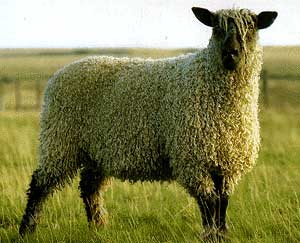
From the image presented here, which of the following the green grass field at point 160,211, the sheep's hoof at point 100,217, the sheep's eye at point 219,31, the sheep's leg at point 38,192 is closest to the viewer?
the sheep's eye at point 219,31

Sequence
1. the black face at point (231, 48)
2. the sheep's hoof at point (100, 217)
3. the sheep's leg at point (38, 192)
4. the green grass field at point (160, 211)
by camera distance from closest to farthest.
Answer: the black face at point (231, 48) < the green grass field at point (160, 211) < the sheep's leg at point (38, 192) < the sheep's hoof at point (100, 217)

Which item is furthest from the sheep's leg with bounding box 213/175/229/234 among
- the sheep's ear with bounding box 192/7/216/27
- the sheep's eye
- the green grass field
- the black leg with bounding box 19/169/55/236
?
the black leg with bounding box 19/169/55/236

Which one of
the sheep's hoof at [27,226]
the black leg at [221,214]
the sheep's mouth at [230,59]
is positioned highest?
the sheep's mouth at [230,59]

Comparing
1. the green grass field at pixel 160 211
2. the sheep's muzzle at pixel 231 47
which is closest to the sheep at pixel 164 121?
the sheep's muzzle at pixel 231 47

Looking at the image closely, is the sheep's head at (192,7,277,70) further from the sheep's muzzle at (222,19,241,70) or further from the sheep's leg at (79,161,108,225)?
the sheep's leg at (79,161,108,225)

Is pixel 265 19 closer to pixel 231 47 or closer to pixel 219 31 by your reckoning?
pixel 219 31

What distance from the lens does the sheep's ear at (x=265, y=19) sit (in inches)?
221

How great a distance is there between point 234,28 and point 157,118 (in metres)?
1.16

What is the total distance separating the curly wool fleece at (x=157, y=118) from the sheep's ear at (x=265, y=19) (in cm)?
17

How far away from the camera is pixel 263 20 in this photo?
5641mm

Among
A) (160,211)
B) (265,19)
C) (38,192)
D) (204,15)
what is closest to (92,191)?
(38,192)

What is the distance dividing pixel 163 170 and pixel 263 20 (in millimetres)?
1684

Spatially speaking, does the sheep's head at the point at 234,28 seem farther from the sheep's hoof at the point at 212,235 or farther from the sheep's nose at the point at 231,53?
the sheep's hoof at the point at 212,235

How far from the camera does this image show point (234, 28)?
5.38 metres
